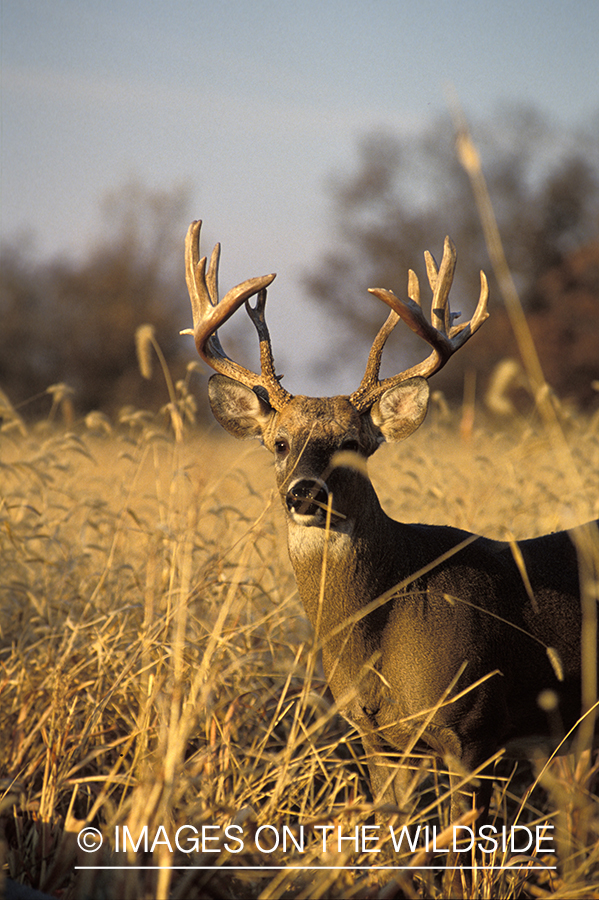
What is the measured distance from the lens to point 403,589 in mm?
3688

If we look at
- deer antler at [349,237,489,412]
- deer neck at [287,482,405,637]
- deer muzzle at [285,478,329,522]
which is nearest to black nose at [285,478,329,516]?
deer muzzle at [285,478,329,522]

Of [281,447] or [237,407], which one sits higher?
[237,407]

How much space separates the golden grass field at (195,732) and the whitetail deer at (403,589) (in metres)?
0.20

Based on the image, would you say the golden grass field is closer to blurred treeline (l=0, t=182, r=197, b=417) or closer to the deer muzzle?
the deer muzzle

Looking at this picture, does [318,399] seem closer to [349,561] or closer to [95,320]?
[349,561]

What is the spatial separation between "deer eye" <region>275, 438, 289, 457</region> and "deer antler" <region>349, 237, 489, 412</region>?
1.29 feet

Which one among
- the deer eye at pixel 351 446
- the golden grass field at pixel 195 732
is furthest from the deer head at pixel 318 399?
the golden grass field at pixel 195 732

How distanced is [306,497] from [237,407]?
98 cm

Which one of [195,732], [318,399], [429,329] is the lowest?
[195,732]

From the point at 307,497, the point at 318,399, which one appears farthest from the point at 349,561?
the point at 318,399

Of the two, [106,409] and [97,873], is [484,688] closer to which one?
[97,873]

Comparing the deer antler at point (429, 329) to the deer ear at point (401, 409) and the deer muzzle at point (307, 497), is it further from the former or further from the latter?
the deer muzzle at point (307, 497)

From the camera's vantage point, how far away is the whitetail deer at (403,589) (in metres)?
3.46

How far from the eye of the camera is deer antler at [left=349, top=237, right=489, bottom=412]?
399 cm
